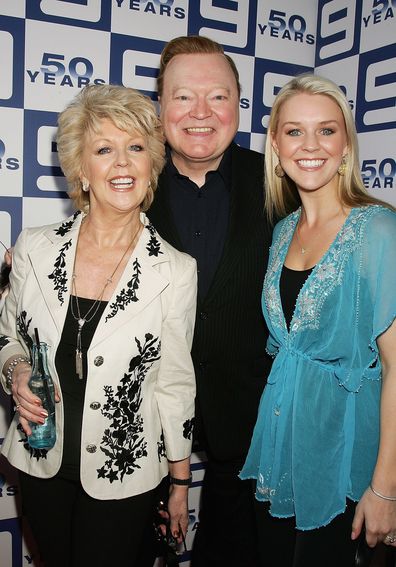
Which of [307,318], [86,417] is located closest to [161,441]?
[86,417]

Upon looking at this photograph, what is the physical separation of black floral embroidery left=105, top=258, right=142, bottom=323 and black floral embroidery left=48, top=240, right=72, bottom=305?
0.16 m

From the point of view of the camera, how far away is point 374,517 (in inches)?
55.9

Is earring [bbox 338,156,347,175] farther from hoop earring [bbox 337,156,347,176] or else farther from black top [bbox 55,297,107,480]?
black top [bbox 55,297,107,480]

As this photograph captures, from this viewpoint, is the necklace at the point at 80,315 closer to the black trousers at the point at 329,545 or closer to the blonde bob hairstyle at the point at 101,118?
the blonde bob hairstyle at the point at 101,118

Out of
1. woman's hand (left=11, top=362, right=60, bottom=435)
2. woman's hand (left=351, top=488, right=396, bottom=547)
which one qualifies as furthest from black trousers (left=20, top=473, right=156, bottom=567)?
woman's hand (left=351, top=488, right=396, bottom=547)

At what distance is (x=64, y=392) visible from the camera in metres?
1.54

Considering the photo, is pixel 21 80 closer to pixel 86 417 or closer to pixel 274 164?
pixel 274 164

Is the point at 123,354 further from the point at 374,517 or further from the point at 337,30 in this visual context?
the point at 337,30

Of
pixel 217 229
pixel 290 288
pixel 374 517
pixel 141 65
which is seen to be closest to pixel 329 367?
pixel 290 288

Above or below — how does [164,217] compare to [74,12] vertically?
below

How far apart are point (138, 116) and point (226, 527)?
1.64 metres

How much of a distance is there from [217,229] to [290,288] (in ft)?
1.42

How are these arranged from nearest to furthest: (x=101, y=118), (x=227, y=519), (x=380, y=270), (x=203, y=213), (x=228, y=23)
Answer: (x=380, y=270) < (x=101, y=118) < (x=203, y=213) < (x=227, y=519) < (x=228, y=23)

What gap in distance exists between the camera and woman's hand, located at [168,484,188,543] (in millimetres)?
1697
